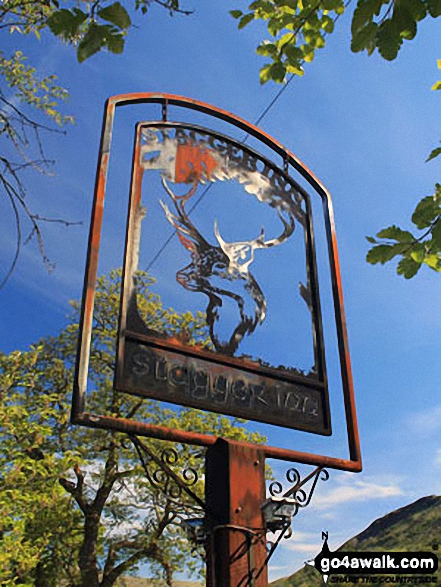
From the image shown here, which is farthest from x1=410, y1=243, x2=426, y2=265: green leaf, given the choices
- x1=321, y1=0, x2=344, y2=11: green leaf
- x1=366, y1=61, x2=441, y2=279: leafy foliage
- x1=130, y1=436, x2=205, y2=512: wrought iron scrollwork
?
x1=130, y1=436, x2=205, y2=512: wrought iron scrollwork

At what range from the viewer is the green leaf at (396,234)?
271cm

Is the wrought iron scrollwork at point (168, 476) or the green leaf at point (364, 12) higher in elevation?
the green leaf at point (364, 12)

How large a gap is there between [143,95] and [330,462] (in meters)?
2.94

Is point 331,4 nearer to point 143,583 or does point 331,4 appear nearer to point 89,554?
point 89,554

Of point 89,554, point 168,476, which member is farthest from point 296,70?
point 89,554

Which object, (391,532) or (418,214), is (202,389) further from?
(391,532)

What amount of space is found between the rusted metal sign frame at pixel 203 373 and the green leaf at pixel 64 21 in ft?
4.98

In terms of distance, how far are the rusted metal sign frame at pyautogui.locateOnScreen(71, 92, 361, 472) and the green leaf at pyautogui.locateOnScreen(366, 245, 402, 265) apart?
1320mm

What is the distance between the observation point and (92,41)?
2.11 meters

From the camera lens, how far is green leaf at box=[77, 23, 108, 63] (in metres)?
2.08

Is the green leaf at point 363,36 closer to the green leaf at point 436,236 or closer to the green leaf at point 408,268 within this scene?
the green leaf at point 436,236

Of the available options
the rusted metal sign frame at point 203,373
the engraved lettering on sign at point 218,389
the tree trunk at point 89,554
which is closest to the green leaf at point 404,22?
the rusted metal sign frame at point 203,373

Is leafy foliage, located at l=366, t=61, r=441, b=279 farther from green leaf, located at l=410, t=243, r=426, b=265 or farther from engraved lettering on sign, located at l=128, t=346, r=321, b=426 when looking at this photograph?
engraved lettering on sign, located at l=128, t=346, r=321, b=426

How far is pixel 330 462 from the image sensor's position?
11.8 feet
